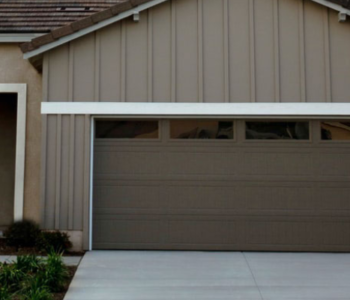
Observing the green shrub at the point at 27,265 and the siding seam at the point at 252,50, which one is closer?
the green shrub at the point at 27,265

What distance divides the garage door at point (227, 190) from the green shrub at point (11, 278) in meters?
2.14

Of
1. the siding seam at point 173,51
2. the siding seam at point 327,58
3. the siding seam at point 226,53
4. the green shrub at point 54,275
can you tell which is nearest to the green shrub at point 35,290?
the green shrub at point 54,275

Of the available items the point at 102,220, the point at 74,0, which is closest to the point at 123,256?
the point at 102,220

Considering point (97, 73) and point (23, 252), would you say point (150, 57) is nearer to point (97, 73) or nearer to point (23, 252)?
point (97, 73)

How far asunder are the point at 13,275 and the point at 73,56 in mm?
4088

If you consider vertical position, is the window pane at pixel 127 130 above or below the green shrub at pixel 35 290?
above

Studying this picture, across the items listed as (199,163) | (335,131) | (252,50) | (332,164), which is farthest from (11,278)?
(335,131)

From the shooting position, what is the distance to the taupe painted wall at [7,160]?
971 centimetres

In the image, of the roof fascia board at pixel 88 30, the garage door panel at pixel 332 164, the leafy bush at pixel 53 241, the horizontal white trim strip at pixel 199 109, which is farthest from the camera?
the garage door panel at pixel 332 164

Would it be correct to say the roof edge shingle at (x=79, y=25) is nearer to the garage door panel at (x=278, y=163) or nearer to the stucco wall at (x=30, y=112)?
the stucco wall at (x=30, y=112)

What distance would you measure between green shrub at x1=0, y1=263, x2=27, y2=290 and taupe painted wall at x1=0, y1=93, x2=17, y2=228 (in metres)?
3.90

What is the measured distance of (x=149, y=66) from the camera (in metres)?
8.05

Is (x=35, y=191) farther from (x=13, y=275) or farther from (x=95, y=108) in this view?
(x=13, y=275)

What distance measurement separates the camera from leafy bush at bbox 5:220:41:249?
309 inches
